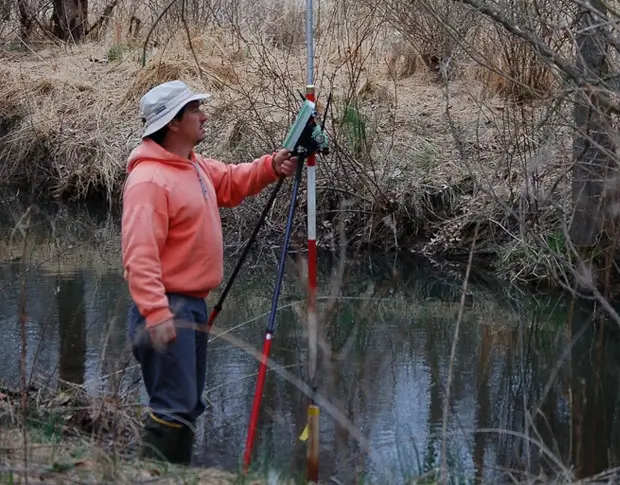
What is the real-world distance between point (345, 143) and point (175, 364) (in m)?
5.82

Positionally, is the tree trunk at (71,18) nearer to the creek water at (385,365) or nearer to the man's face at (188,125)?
the creek water at (385,365)

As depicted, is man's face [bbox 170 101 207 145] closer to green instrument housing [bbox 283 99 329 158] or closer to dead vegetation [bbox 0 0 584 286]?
green instrument housing [bbox 283 99 329 158]

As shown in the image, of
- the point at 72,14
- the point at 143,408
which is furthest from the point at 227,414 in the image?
the point at 72,14

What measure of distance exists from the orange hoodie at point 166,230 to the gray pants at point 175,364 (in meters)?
0.09

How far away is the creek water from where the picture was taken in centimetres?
514

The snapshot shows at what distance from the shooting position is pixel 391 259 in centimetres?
990

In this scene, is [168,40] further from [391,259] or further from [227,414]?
[227,414]

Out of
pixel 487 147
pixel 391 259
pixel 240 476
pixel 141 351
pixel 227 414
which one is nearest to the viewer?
pixel 240 476

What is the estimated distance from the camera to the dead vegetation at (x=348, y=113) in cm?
946

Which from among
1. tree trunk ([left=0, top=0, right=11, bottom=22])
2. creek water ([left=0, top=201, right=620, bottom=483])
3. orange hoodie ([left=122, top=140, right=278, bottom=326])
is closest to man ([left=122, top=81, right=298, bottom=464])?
orange hoodie ([left=122, top=140, right=278, bottom=326])

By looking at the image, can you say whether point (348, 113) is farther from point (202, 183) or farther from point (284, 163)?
point (202, 183)

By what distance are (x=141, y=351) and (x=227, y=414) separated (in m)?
1.43

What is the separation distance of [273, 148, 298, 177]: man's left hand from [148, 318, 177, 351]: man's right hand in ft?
3.08

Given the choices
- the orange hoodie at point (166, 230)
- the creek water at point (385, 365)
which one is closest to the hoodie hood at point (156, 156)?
the orange hoodie at point (166, 230)
